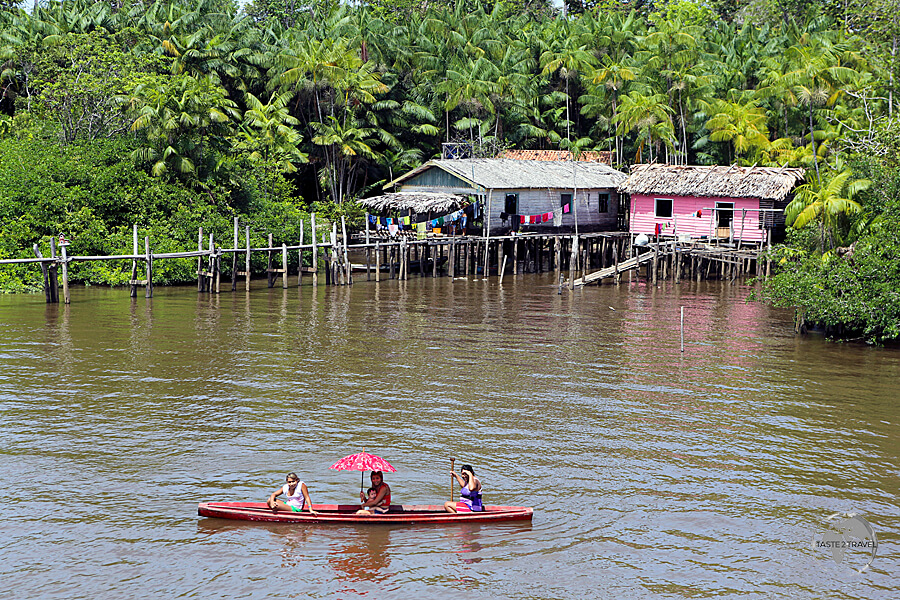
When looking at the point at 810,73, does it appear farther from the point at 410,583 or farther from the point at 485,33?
the point at 410,583

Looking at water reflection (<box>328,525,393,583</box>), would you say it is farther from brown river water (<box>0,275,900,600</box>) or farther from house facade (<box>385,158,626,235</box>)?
house facade (<box>385,158,626,235</box>)

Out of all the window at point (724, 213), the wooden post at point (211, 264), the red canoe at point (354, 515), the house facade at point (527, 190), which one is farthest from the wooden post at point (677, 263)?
the red canoe at point (354, 515)

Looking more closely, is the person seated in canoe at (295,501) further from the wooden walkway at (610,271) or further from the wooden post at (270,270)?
the wooden walkway at (610,271)

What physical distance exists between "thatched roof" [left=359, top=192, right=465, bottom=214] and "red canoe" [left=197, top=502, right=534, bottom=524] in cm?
2455

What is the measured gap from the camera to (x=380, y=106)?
4712 cm

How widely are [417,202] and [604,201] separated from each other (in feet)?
34.1

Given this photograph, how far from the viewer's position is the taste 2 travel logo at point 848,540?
1105cm

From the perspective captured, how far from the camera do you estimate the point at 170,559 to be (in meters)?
10.7

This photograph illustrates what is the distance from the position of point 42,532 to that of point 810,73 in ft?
117

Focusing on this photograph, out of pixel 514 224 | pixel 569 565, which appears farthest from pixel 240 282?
pixel 569 565

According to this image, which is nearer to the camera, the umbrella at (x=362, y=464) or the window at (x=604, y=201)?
the umbrella at (x=362, y=464)

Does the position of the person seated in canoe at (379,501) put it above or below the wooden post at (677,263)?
below

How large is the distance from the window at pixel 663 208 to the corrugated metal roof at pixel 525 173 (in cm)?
220

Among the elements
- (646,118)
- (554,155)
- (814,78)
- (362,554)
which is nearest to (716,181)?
(814,78)
